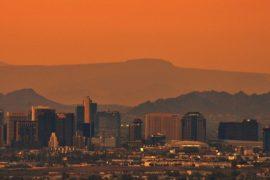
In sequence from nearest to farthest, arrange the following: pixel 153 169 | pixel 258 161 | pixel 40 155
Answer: pixel 153 169 → pixel 258 161 → pixel 40 155

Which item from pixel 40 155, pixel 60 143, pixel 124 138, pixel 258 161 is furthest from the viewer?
pixel 124 138

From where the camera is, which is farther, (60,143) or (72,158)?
(60,143)

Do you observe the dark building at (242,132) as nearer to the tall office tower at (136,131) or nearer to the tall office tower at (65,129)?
the tall office tower at (136,131)

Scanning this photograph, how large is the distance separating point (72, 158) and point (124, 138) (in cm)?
4405

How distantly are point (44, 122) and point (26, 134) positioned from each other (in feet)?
16.4

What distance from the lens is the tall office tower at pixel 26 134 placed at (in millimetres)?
179375

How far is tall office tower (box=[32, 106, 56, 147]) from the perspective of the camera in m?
183

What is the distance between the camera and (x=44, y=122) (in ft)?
619

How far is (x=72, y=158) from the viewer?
149875mm

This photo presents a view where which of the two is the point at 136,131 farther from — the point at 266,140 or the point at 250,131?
the point at 266,140

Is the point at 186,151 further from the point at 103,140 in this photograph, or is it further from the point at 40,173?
the point at 40,173

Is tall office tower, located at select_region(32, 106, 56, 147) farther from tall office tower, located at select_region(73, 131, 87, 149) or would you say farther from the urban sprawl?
tall office tower, located at select_region(73, 131, 87, 149)

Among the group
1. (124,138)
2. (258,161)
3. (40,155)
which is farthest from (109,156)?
(124,138)

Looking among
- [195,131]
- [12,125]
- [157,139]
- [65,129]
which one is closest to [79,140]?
[65,129]
